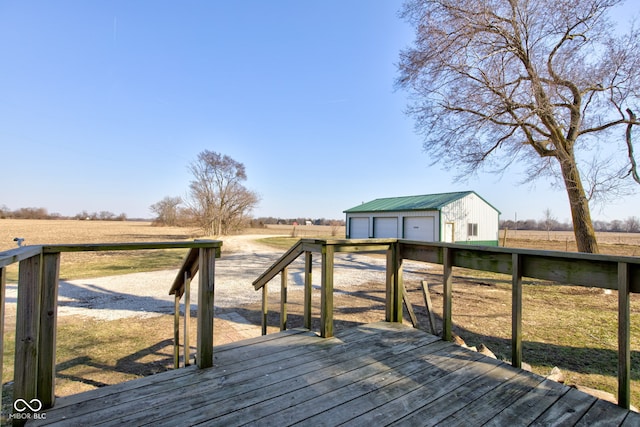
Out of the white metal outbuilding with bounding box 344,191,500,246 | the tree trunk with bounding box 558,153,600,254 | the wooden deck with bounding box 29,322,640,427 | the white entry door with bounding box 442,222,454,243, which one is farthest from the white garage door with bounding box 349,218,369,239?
the wooden deck with bounding box 29,322,640,427

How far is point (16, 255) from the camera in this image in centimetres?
140

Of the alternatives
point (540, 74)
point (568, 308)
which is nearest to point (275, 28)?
point (540, 74)

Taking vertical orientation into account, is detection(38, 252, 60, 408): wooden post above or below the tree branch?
below

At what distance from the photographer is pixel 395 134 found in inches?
531

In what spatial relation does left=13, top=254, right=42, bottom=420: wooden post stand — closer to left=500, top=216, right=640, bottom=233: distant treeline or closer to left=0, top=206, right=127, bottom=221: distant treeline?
left=500, top=216, right=640, bottom=233: distant treeline

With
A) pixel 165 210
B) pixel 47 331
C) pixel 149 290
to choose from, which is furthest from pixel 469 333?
pixel 165 210

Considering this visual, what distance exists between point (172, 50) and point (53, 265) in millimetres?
13313

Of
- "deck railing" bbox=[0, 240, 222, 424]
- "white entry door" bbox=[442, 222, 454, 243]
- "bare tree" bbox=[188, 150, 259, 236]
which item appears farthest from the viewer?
"bare tree" bbox=[188, 150, 259, 236]

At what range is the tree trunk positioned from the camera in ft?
27.8

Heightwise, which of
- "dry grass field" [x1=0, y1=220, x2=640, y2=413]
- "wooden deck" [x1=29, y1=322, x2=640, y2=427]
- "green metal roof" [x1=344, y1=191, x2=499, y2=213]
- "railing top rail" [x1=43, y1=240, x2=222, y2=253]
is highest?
"green metal roof" [x1=344, y1=191, x2=499, y2=213]

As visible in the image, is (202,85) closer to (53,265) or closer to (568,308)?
(53,265)

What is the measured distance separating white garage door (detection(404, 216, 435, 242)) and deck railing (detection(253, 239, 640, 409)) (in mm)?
15667

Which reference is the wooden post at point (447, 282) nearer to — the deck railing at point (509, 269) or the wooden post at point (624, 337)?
the deck railing at point (509, 269)

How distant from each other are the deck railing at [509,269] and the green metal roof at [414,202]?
15825mm
